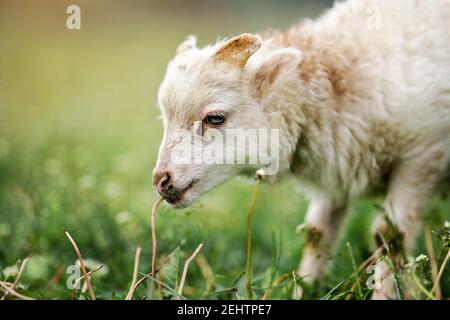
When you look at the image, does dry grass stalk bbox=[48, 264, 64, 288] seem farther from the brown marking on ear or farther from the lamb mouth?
the brown marking on ear

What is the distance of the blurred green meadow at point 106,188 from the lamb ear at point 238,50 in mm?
759

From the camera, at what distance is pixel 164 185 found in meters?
3.23

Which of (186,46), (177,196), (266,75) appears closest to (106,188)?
(186,46)

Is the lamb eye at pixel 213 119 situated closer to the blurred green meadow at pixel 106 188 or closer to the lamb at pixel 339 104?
the lamb at pixel 339 104

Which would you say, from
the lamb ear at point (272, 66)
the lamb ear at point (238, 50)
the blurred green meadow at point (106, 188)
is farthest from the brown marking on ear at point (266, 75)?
the blurred green meadow at point (106, 188)

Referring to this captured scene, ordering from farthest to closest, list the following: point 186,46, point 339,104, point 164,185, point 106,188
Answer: point 106,188
point 186,46
point 339,104
point 164,185

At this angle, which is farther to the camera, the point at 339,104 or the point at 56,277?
the point at 56,277

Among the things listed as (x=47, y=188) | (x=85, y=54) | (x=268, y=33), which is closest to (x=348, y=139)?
(x=268, y=33)

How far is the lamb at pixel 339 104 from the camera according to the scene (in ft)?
10.9

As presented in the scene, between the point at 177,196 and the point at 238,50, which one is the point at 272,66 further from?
the point at 177,196

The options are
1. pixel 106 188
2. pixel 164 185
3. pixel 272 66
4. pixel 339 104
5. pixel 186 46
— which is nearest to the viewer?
pixel 164 185

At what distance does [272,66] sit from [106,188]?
2.00 m

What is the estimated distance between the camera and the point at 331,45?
3648 millimetres

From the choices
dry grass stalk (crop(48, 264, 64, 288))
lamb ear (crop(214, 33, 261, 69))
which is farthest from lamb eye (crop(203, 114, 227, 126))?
dry grass stalk (crop(48, 264, 64, 288))
